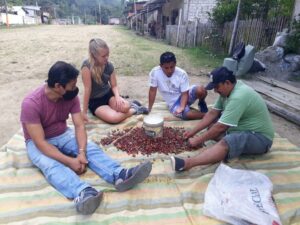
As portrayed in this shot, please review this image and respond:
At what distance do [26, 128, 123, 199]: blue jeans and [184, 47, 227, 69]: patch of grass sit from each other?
6.97 m

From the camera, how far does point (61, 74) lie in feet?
8.41

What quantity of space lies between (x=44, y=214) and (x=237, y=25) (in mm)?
9725

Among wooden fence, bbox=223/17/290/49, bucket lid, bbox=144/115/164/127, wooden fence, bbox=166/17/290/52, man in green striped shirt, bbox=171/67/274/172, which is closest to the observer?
man in green striped shirt, bbox=171/67/274/172

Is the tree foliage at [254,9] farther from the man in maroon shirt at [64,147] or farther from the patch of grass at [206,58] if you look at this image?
the man in maroon shirt at [64,147]

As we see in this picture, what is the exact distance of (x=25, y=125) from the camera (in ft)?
9.03

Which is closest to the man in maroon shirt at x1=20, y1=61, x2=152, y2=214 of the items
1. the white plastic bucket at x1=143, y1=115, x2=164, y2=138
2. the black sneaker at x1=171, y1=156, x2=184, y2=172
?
the black sneaker at x1=171, y1=156, x2=184, y2=172

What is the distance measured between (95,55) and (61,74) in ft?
4.36

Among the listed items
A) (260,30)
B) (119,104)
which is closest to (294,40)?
(260,30)

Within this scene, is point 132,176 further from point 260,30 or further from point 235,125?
point 260,30

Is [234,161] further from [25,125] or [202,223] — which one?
[25,125]

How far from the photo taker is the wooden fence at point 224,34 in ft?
31.0

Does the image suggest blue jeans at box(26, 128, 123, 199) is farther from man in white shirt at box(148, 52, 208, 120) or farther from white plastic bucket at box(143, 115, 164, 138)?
man in white shirt at box(148, 52, 208, 120)

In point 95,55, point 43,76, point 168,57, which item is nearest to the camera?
point 95,55

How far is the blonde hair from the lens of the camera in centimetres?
374
